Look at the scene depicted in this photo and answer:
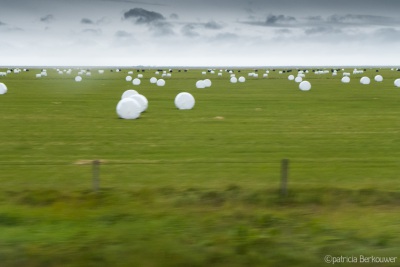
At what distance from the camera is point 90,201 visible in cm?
1570

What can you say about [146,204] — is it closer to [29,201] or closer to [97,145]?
[29,201]

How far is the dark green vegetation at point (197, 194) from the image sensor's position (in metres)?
10.7

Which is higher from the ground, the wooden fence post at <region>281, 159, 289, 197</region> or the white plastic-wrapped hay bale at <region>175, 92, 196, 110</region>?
the white plastic-wrapped hay bale at <region>175, 92, 196, 110</region>

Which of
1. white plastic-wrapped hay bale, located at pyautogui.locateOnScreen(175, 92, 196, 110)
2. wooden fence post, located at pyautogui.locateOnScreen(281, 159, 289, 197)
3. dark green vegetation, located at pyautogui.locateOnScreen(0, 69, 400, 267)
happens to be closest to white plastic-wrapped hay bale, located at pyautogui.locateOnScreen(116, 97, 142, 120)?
dark green vegetation, located at pyautogui.locateOnScreen(0, 69, 400, 267)

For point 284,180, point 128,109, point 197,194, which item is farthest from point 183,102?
point 284,180

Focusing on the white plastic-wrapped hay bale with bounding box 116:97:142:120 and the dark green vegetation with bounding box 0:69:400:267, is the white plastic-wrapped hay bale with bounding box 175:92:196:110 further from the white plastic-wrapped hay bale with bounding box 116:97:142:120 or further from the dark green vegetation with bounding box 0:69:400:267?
the dark green vegetation with bounding box 0:69:400:267

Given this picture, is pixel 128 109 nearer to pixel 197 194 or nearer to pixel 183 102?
pixel 183 102

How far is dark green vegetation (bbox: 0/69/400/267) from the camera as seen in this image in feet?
35.1

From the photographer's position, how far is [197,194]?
16.5 m

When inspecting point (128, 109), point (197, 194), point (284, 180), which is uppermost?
point (128, 109)

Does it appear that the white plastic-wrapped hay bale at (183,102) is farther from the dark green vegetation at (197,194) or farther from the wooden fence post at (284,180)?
the wooden fence post at (284,180)

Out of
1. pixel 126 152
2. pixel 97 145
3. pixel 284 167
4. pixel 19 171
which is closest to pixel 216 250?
pixel 284 167

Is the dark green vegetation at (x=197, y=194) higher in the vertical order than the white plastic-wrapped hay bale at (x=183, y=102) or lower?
lower

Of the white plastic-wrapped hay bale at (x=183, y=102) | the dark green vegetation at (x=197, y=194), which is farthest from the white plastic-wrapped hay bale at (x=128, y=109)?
the white plastic-wrapped hay bale at (x=183, y=102)
